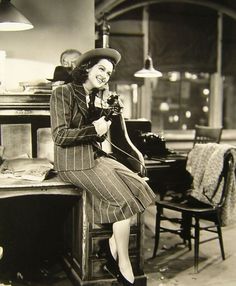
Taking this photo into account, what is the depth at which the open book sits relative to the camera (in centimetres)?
335

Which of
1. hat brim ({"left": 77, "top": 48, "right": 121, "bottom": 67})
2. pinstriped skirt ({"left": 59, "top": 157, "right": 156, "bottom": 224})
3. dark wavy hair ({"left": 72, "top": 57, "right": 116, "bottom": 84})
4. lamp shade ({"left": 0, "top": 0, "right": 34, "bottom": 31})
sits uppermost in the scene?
lamp shade ({"left": 0, "top": 0, "right": 34, "bottom": 31})


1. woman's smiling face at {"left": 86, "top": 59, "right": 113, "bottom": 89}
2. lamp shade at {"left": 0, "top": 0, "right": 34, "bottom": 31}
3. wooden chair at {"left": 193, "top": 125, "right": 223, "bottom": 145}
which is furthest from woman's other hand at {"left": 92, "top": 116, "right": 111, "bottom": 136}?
wooden chair at {"left": 193, "top": 125, "right": 223, "bottom": 145}

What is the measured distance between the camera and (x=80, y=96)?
3289 mm

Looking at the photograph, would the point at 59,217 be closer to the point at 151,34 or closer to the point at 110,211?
the point at 110,211

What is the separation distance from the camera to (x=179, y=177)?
4.80 meters

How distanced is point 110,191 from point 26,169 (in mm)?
703

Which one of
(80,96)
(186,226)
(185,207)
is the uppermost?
(80,96)

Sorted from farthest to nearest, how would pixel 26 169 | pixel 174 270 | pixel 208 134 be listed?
pixel 208 134, pixel 174 270, pixel 26 169

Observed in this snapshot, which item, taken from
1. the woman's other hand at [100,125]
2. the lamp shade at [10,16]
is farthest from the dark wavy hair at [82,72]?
the lamp shade at [10,16]

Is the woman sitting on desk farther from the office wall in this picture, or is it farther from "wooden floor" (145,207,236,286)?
the office wall

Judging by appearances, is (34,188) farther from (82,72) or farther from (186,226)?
(186,226)

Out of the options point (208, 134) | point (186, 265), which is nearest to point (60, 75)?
point (186, 265)

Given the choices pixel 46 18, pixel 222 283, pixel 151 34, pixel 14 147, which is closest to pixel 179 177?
pixel 222 283

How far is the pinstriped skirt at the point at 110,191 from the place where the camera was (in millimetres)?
3176
